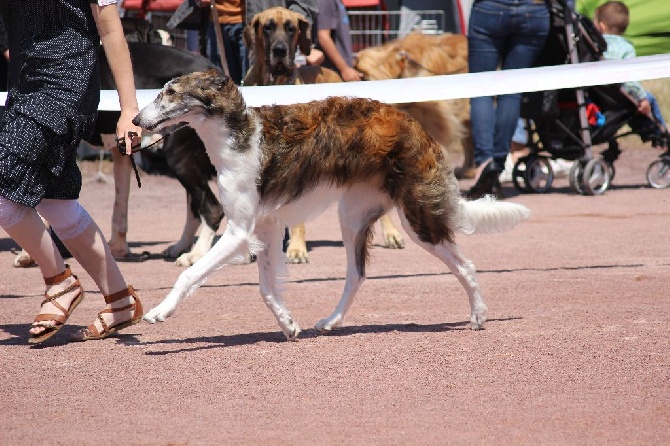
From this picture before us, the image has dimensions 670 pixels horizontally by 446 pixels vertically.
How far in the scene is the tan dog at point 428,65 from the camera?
33.4ft

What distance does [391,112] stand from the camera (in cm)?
559

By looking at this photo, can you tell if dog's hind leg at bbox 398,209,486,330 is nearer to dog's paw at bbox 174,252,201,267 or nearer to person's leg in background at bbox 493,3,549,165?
dog's paw at bbox 174,252,201,267

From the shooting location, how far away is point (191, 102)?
17.0 feet

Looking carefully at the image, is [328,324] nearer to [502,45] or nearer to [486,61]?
[486,61]

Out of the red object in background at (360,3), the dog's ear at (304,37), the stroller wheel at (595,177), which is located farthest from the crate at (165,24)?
the dog's ear at (304,37)

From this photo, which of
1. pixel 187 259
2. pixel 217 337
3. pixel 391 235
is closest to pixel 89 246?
pixel 217 337

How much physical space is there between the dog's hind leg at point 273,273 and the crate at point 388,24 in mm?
13034

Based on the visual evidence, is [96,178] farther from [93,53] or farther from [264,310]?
[93,53]

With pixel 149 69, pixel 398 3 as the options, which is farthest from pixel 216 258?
pixel 398 3

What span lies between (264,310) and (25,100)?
6.66ft

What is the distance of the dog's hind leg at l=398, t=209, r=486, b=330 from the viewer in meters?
5.69

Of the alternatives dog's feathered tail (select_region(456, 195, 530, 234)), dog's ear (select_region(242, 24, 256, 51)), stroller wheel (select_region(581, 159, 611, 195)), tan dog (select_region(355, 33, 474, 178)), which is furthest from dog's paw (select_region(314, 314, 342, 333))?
stroller wheel (select_region(581, 159, 611, 195))

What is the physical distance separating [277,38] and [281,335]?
376cm

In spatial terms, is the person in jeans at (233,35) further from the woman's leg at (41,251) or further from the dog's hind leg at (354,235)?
the woman's leg at (41,251)
